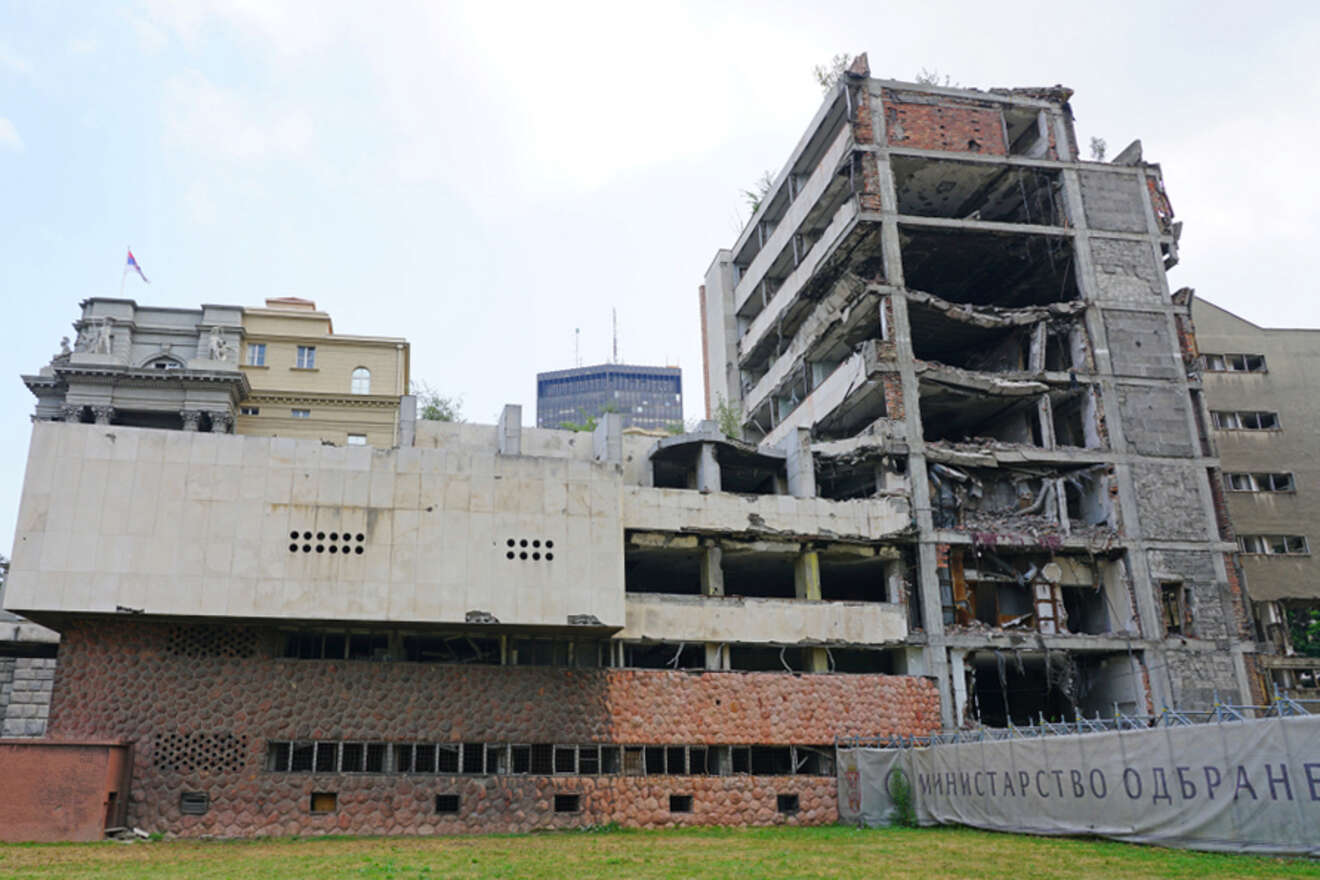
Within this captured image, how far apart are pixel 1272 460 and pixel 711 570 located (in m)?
35.1

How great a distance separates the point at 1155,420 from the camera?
47656mm

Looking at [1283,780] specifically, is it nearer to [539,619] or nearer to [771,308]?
[539,619]

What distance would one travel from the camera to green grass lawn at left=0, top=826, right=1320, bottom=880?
65.9 ft

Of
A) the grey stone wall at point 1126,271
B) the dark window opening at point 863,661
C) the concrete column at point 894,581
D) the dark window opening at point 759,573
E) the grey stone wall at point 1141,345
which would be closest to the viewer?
the concrete column at point 894,581

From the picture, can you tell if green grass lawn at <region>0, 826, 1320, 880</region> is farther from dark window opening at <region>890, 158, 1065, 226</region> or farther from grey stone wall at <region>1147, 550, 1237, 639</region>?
dark window opening at <region>890, 158, 1065, 226</region>

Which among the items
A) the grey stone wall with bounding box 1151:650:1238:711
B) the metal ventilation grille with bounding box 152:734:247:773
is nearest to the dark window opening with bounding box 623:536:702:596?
the metal ventilation grille with bounding box 152:734:247:773

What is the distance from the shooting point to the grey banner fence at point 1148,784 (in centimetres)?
1891

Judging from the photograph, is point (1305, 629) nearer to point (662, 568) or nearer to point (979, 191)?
point (979, 191)

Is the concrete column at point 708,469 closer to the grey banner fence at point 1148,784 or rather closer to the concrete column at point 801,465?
the concrete column at point 801,465

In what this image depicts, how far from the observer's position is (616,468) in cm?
3716

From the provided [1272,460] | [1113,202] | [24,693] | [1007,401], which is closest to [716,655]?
[1007,401]

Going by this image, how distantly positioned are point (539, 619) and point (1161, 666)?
2525 centimetres

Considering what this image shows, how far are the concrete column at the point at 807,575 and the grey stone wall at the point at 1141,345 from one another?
17380 millimetres

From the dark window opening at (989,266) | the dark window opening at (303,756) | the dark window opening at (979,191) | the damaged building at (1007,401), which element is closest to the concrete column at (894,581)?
the damaged building at (1007,401)
